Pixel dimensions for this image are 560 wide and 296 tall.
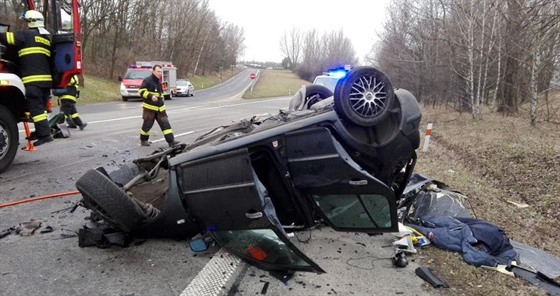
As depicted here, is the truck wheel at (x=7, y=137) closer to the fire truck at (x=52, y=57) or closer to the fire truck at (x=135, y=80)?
the fire truck at (x=52, y=57)

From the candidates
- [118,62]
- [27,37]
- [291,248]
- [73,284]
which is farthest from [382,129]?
[118,62]

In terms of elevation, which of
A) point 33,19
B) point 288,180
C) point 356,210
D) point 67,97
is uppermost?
point 33,19

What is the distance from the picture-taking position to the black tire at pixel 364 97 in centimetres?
304

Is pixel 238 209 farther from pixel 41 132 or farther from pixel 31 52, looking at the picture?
pixel 31 52

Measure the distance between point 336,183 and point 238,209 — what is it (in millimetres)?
719

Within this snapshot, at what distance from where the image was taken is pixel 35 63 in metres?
5.53

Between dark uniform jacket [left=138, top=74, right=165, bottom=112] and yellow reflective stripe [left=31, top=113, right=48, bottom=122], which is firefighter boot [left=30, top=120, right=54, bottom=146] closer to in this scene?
yellow reflective stripe [left=31, top=113, right=48, bottom=122]

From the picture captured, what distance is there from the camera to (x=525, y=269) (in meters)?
3.48

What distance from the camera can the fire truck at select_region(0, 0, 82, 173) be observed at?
545 centimetres

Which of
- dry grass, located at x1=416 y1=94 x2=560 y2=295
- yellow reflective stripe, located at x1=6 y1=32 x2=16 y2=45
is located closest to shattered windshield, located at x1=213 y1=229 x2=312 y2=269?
dry grass, located at x1=416 y1=94 x2=560 y2=295

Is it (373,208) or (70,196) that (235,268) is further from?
(70,196)

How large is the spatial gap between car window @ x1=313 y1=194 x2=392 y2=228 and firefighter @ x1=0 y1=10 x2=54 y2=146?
4.42 m

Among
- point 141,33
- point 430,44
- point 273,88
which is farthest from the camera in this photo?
point 273,88

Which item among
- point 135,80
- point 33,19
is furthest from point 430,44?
point 33,19
